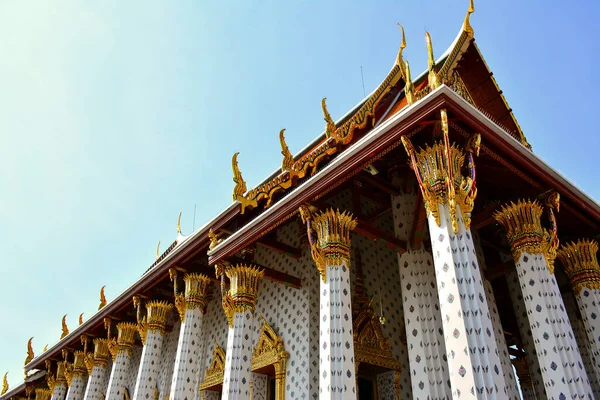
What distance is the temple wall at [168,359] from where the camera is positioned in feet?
43.4

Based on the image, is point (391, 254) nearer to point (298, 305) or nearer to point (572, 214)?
point (298, 305)

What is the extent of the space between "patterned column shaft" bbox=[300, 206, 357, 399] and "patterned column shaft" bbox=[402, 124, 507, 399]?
5.45 feet

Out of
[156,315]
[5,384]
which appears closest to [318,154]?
[156,315]

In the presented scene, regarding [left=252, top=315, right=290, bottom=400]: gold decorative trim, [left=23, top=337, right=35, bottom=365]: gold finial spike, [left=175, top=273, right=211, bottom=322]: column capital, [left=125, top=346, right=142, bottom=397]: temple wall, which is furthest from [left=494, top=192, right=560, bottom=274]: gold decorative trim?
[left=23, top=337, right=35, bottom=365]: gold finial spike

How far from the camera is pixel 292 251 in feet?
33.8

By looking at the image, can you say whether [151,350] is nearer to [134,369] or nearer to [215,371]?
[215,371]

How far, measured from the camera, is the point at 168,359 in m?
14.0

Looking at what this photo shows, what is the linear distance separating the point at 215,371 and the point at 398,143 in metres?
7.07

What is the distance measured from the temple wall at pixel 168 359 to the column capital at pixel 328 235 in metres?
7.40

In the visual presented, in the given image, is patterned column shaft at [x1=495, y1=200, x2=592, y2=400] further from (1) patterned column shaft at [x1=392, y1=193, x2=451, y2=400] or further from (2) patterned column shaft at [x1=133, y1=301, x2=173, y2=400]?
(2) patterned column shaft at [x1=133, y1=301, x2=173, y2=400]

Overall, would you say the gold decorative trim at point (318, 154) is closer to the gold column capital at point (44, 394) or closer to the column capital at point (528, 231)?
the column capital at point (528, 231)

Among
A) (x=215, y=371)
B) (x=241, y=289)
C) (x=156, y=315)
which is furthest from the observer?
(x=156, y=315)

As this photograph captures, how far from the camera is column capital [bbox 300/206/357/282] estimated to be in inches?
308

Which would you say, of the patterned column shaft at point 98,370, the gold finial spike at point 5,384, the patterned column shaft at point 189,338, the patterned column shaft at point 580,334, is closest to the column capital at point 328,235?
the patterned column shaft at point 189,338
